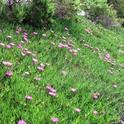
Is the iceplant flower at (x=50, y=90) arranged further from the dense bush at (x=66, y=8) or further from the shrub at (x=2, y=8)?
the dense bush at (x=66, y=8)

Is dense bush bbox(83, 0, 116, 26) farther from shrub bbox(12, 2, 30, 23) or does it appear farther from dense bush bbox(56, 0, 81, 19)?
shrub bbox(12, 2, 30, 23)

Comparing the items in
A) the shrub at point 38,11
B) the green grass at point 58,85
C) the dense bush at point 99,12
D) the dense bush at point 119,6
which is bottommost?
the dense bush at point 119,6

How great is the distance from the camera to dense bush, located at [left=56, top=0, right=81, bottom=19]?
31.5 ft

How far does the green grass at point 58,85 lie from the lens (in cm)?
400

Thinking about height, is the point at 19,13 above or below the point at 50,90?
above

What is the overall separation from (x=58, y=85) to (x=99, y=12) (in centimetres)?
1044

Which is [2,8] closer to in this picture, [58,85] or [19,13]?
[19,13]

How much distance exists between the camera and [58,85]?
4.95 m

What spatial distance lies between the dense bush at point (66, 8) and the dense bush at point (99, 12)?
16.5ft

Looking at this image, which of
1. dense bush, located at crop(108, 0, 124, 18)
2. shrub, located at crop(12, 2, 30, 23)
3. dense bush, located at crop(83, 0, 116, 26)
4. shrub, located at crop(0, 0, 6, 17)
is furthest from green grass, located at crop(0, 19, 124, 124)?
dense bush, located at crop(108, 0, 124, 18)

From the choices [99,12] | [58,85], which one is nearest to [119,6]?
[99,12]

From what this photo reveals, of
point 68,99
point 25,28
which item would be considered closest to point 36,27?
point 25,28

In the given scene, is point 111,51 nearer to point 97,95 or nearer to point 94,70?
point 94,70

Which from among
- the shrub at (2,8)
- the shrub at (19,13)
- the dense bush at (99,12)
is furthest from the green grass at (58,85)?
the dense bush at (99,12)
